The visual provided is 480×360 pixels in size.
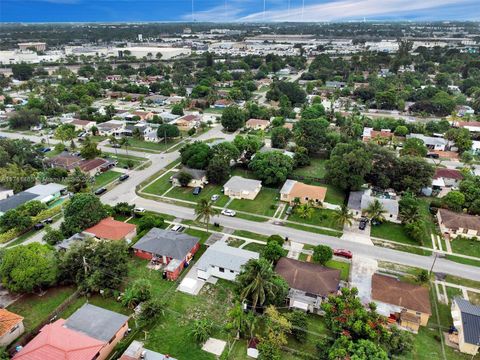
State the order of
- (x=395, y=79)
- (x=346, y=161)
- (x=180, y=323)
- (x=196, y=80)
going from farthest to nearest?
1. (x=196, y=80)
2. (x=395, y=79)
3. (x=346, y=161)
4. (x=180, y=323)

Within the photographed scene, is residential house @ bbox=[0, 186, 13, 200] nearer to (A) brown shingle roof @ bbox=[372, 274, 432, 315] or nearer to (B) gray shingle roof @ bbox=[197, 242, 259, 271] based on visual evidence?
(B) gray shingle roof @ bbox=[197, 242, 259, 271]

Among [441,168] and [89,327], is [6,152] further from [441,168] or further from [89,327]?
[441,168]

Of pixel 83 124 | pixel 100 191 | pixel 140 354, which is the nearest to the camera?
pixel 140 354

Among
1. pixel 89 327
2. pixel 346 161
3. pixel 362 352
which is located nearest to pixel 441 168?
pixel 346 161

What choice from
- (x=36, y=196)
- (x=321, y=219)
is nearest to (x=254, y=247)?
(x=321, y=219)

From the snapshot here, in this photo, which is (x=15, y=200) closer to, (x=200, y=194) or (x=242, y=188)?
(x=200, y=194)

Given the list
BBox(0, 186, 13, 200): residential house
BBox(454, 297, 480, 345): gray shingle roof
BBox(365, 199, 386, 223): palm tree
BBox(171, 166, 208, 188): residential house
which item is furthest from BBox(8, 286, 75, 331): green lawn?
BBox(365, 199, 386, 223): palm tree
